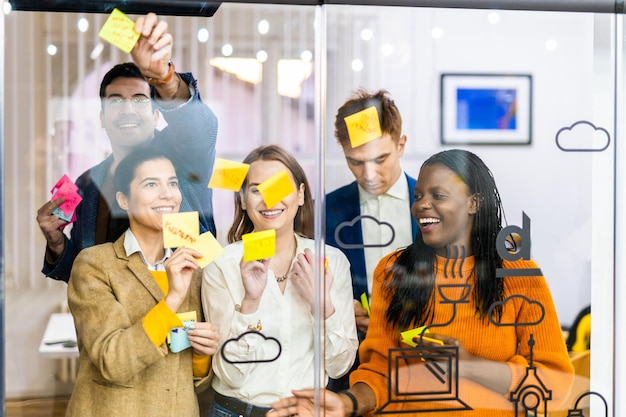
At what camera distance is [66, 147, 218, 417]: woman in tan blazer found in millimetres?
2068

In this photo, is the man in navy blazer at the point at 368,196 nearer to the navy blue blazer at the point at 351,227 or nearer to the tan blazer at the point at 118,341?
the navy blue blazer at the point at 351,227

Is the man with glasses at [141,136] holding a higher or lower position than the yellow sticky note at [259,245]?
higher

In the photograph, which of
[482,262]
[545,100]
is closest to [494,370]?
[482,262]

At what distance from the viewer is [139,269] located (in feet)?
6.87

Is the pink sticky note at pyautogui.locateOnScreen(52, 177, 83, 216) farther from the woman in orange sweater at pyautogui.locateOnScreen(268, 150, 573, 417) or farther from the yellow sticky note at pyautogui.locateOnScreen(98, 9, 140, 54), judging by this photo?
the woman in orange sweater at pyautogui.locateOnScreen(268, 150, 573, 417)

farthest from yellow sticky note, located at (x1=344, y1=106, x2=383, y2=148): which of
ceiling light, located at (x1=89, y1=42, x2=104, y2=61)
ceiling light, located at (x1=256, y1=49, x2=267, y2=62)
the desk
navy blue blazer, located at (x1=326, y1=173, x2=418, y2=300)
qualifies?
the desk

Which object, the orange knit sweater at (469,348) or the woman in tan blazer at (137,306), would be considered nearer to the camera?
the woman in tan blazer at (137,306)

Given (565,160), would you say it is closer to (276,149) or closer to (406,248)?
(406,248)

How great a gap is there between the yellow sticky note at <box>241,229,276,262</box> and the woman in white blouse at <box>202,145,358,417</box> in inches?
0.5

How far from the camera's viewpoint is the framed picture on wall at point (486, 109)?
223 centimetres

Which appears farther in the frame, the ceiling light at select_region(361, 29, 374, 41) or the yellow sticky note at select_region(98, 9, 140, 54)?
the ceiling light at select_region(361, 29, 374, 41)

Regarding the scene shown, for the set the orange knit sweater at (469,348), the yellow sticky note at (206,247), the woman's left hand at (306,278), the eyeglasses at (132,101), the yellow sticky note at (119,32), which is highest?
the yellow sticky note at (119,32)

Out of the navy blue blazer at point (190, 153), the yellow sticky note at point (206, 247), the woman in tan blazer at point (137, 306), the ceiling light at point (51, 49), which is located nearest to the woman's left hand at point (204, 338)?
the woman in tan blazer at point (137, 306)

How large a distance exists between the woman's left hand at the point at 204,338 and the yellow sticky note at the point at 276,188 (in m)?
0.40
